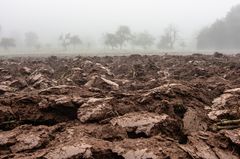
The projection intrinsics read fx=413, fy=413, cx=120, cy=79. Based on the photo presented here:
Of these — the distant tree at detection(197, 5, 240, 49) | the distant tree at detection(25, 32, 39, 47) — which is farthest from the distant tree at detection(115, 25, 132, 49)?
the distant tree at detection(25, 32, 39, 47)

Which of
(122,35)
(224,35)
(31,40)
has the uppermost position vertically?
(224,35)

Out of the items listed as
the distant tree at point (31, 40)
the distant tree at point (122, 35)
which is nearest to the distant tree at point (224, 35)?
the distant tree at point (122, 35)

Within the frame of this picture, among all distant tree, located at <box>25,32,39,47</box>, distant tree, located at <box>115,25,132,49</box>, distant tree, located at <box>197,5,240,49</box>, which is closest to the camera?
distant tree, located at <box>197,5,240,49</box>

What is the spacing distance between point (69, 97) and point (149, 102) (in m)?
Answer: 1.89

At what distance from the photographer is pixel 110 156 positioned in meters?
7.01

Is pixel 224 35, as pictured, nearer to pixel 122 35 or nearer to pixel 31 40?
pixel 122 35

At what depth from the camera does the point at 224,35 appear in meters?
93.0

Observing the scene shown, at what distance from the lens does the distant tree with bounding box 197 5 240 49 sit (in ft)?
298

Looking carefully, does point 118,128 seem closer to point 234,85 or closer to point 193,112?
point 193,112

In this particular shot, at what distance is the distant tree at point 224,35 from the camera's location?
90875 mm

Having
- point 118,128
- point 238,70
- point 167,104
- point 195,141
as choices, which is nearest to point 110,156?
point 118,128

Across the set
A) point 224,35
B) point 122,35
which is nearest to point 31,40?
point 122,35

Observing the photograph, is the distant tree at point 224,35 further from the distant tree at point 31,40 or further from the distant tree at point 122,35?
the distant tree at point 31,40

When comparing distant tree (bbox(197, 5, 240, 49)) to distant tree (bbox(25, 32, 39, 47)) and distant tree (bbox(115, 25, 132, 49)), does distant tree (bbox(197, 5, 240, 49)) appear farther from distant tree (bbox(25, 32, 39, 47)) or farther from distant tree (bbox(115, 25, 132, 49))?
distant tree (bbox(25, 32, 39, 47))
